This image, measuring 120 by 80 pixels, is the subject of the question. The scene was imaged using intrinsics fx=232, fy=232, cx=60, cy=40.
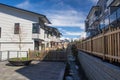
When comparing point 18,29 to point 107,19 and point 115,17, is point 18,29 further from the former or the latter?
point 115,17

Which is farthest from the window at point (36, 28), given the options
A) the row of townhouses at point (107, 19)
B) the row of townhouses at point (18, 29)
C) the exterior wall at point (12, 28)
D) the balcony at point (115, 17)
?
the balcony at point (115, 17)

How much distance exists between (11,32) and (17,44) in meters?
1.88

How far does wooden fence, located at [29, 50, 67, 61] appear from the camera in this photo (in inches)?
1072

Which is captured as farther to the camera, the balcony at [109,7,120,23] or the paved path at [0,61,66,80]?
the paved path at [0,61,66,80]

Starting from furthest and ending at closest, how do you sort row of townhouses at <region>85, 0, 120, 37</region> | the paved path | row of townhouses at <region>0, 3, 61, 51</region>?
row of townhouses at <region>0, 3, 61, 51</region> < the paved path < row of townhouses at <region>85, 0, 120, 37</region>

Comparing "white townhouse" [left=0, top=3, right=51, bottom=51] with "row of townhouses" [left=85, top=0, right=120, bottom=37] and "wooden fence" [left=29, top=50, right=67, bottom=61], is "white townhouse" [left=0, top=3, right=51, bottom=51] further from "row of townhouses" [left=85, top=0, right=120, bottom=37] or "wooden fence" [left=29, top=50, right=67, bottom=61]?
"row of townhouses" [left=85, top=0, right=120, bottom=37]

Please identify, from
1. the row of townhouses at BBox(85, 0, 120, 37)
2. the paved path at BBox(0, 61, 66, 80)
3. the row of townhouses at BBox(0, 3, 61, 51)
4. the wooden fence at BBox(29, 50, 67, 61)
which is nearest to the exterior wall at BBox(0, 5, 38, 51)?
the row of townhouses at BBox(0, 3, 61, 51)

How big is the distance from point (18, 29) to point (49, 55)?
23.6 ft

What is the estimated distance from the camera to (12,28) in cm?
3228

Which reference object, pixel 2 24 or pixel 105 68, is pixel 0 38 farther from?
pixel 105 68

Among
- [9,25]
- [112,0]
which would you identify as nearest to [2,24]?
[9,25]

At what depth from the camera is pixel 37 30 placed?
106ft

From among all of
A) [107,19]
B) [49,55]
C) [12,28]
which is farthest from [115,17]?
[12,28]

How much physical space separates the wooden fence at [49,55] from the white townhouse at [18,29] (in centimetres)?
388
